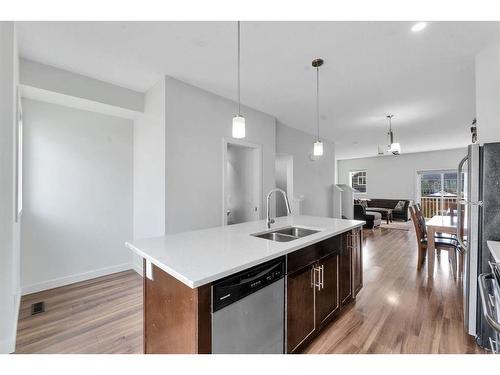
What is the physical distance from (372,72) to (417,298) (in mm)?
2585

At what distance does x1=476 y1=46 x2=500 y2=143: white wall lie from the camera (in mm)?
1924

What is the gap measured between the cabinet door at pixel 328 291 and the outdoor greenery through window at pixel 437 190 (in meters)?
7.96

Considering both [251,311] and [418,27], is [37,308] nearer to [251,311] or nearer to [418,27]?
[251,311]

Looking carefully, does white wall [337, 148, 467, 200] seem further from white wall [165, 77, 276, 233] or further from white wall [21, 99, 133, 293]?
white wall [21, 99, 133, 293]

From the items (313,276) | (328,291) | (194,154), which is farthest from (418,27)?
(194,154)

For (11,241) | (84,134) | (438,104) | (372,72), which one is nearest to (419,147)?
(438,104)

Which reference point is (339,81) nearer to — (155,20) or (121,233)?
(155,20)

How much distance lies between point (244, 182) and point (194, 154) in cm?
130

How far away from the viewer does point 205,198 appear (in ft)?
9.79

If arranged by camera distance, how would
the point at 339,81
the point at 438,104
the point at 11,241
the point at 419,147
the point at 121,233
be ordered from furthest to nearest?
the point at 419,147 < the point at 438,104 < the point at 121,233 < the point at 339,81 < the point at 11,241

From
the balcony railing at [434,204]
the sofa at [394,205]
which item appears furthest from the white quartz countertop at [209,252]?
the balcony railing at [434,204]

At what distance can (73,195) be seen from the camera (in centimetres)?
288

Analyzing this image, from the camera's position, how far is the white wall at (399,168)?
770 centimetres

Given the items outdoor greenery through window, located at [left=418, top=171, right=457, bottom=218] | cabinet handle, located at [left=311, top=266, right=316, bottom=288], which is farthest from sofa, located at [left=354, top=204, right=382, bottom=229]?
cabinet handle, located at [left=311, top=266, right=316, bottom=288]
